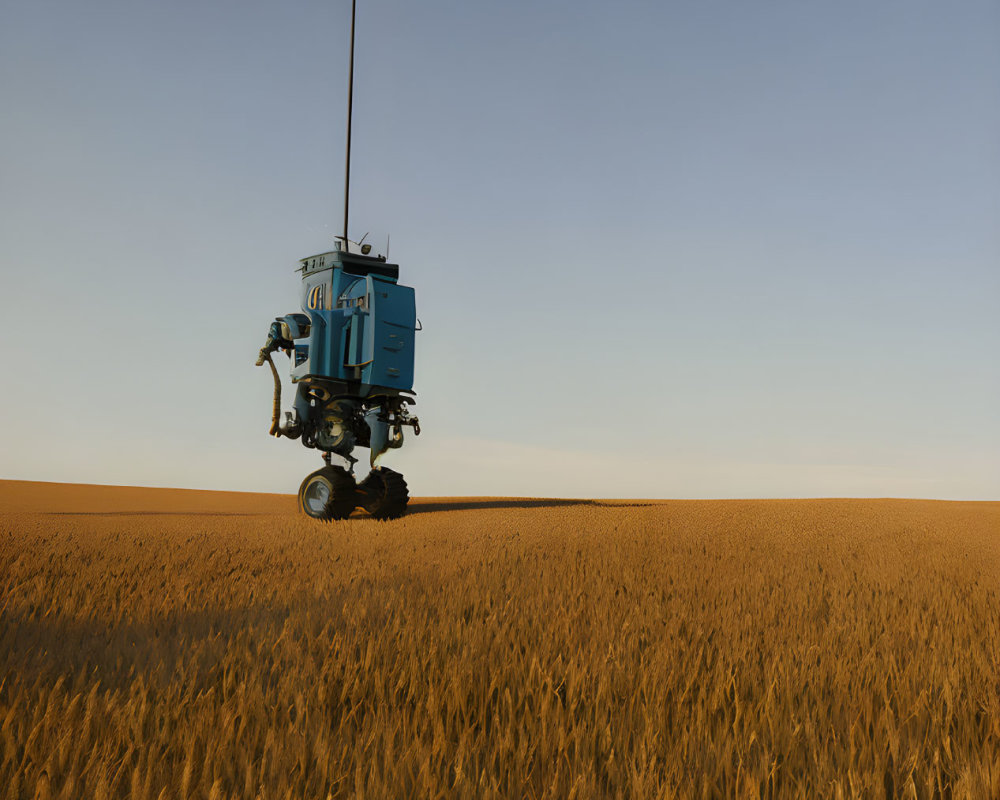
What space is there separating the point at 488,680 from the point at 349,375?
1027cm

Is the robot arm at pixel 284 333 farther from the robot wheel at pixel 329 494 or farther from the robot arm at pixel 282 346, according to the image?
the robot wheel at pixel 329 494

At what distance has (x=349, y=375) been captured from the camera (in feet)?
41.8

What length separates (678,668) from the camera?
3.08 meters

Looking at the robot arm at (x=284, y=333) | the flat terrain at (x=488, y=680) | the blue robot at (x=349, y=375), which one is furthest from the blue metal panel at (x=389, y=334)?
the flat terrain at (x=488, y=680)

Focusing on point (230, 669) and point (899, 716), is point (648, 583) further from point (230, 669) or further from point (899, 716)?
point (230, 669)

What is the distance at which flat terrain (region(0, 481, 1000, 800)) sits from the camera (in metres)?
2.04

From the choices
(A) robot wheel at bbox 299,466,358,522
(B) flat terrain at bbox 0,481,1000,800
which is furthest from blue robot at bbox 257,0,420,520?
(B) flat terrain at bbox 0,481,1000,800

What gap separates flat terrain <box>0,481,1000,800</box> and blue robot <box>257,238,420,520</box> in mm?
6044

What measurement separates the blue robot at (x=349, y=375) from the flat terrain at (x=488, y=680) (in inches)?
238

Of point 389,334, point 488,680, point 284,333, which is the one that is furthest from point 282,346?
point 488,680

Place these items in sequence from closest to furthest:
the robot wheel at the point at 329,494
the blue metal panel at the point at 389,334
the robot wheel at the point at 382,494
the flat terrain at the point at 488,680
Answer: the flat terrain at the point at 488,680 < the robot wheel at the point at 329,494 < the blue metal panel at the point at 389,334 < the robot wheel at the point at 382,494

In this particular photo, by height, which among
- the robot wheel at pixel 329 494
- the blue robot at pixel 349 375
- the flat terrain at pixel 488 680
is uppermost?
the blue robot at pixel 349 375

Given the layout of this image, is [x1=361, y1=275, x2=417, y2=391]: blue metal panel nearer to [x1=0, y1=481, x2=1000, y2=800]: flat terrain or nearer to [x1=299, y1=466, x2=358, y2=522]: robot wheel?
[x1=299, y1=466, x2=358, y2=522]: robot wheel

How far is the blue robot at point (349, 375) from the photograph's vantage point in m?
12.4
